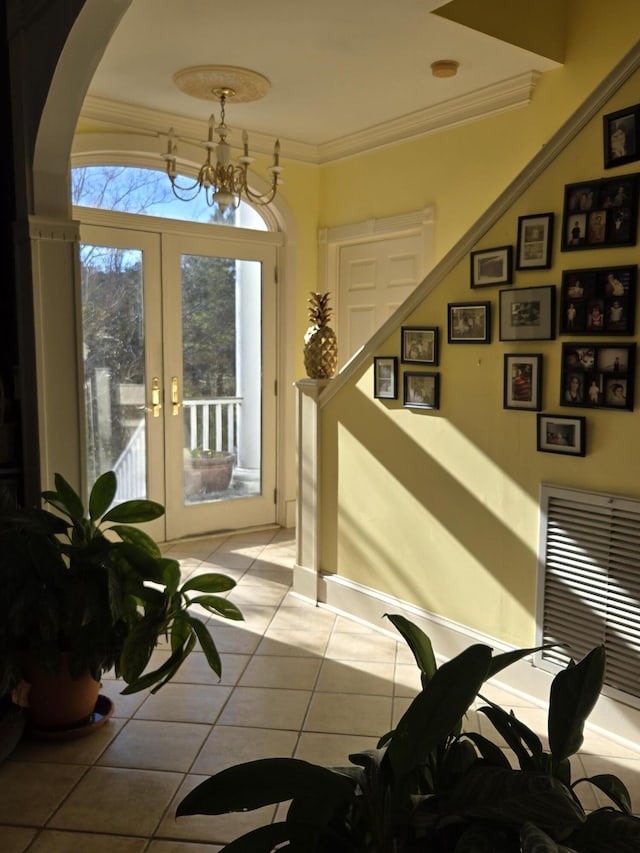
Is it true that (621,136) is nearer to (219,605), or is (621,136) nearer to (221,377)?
(219,605)

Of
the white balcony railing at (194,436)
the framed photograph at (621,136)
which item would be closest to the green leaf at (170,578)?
the framed photograph at (621,136)

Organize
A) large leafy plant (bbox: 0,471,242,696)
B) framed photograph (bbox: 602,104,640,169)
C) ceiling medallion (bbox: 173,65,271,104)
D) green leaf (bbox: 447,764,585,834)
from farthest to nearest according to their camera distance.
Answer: ceiling medallion (bbox: 173,65,271,104), framed photograph (bbox: 602,104,640,169), large leafy plant (bbox: 0,471,242,696), green leaf (bbox: 447,764,585,834)

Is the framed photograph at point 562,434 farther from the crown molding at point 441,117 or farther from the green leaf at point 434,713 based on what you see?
the crown molding at point 441,117

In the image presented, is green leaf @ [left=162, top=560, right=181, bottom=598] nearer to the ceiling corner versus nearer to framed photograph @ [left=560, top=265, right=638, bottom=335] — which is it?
framed photograph @ [left=560, top=265, right=638, bottom=335]

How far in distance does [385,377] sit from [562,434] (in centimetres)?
103

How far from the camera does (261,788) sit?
43.9 inches

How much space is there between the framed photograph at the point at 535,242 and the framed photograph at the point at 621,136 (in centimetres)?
29

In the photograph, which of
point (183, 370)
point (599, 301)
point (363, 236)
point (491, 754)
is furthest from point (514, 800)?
point (363, 236)

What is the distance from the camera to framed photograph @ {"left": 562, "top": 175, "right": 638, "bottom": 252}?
2.47 meters

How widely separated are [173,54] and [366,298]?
2.18 metres

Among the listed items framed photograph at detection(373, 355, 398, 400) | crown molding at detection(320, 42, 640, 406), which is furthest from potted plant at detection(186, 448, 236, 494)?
framed photograph at detection(373, 355, 398, 400)

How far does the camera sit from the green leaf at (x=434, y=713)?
114 centimetres

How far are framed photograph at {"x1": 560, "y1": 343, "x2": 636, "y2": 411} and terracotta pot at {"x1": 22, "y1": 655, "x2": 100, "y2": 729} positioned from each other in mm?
2065

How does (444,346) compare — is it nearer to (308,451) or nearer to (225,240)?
(308,451)
